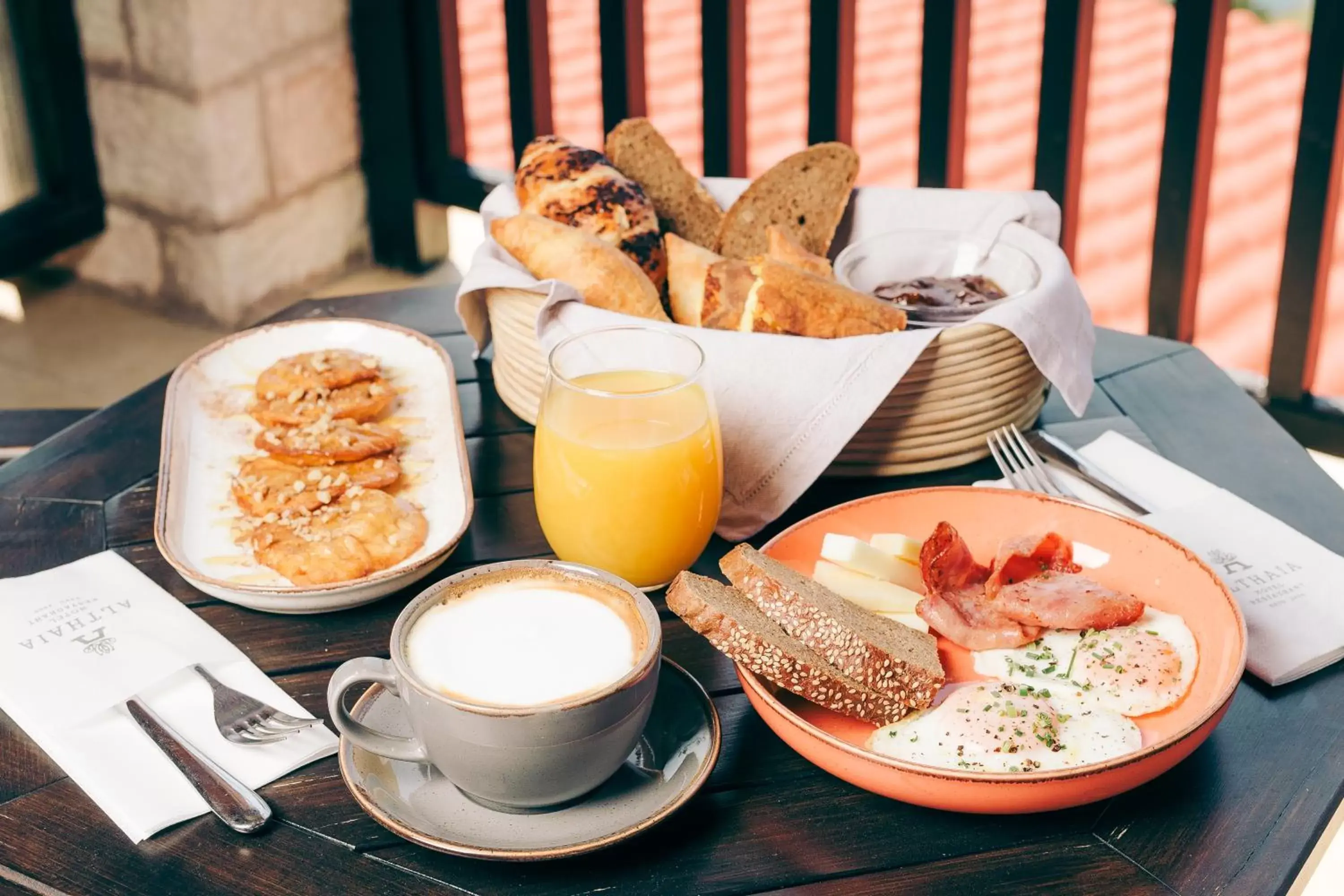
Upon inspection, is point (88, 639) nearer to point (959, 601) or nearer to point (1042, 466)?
point (959, 601)

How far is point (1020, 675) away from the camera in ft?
3.41

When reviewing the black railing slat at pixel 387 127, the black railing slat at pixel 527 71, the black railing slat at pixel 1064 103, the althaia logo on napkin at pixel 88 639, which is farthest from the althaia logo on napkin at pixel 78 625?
the black railing slat at pixel 387 127

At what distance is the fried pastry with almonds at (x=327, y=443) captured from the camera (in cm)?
133

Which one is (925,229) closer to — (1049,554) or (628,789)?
(1049,554)

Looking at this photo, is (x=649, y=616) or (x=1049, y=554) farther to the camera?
(x=1049, y=554)

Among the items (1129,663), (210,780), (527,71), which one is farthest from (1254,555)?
(527,71)

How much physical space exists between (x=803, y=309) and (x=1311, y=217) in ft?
4.38

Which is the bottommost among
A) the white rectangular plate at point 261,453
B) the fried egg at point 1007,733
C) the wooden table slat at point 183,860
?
the wooden table slat at point 183,860

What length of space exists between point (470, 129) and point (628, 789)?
352 centimetres

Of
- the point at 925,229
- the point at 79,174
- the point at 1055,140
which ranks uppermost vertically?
the point at 925,229

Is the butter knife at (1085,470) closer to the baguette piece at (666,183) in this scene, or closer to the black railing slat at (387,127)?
the baguette piece at (666,183)

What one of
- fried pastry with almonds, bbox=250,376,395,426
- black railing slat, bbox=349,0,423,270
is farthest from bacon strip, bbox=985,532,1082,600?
black railing slat, bbox=349,0,423,270

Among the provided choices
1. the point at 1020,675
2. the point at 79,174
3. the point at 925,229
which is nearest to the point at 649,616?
the point at 1020,675

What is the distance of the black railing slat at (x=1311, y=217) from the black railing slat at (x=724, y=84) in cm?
104
